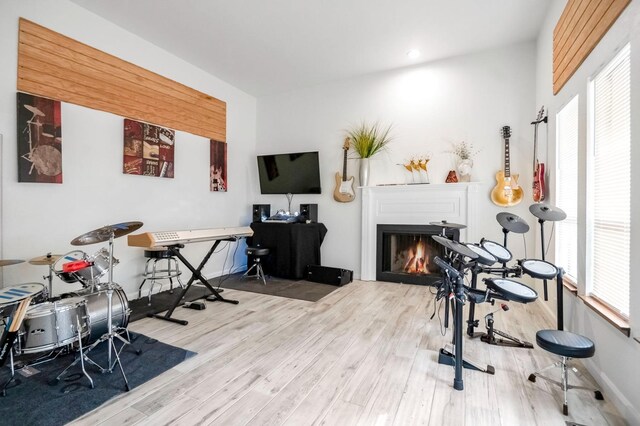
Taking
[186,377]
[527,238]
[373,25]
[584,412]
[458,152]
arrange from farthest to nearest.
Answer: [458,152], [527,238], [373,25], [186,377], [584,412]

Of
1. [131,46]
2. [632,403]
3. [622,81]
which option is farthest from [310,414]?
[131,46]

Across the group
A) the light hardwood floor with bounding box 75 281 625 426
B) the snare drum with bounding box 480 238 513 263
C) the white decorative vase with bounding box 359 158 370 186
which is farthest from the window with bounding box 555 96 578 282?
the white decorative vase with bounding box 359 158 370 186

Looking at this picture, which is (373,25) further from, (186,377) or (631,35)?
(186,377)

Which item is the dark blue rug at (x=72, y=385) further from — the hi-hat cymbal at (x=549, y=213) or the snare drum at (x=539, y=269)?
the hi-hat cymbal at (x=549, y=213)

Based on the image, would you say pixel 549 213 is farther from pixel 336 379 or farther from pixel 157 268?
pixel 157 268

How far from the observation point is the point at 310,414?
1.65 m

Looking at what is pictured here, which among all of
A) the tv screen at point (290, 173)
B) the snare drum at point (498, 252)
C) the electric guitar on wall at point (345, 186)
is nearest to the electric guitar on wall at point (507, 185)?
the snare drum at point (498, 252)

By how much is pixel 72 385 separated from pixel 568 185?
4102 mm

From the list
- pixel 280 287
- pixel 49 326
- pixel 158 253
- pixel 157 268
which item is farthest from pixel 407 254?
pixel 49 326

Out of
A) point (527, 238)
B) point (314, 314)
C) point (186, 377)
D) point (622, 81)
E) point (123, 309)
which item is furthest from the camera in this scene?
point (527, 238)

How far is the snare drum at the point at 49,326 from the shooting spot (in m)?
1.85

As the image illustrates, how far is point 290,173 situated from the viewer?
Result: 5.23 meters

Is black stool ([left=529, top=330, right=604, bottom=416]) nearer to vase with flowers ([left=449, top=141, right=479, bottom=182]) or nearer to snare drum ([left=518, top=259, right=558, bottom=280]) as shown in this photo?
snare drum ([left=518, top=259, right=558, bottom=280])

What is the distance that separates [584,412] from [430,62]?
424cm
